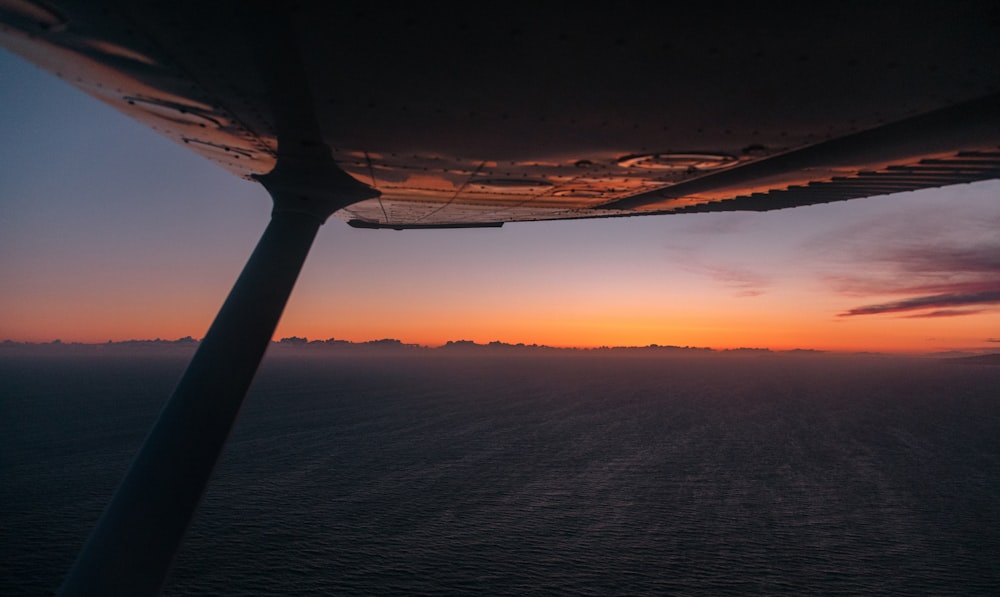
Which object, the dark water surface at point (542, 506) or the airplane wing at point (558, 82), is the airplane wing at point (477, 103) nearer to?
the airplane wing at point (558, 82)

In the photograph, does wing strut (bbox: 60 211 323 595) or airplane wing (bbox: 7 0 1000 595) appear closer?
airplane wing (bbox: 7 0 1000 595)

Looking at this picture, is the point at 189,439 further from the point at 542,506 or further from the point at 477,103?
the point at 542,506

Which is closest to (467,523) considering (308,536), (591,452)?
(308,536)

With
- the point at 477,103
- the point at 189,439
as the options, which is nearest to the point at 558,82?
the point at 477,103

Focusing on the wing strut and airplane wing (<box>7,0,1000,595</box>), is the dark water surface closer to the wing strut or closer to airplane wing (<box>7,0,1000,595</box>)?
the wing strut

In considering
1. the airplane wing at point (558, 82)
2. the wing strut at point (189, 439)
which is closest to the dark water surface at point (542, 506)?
the wing strut at point (189, 439)

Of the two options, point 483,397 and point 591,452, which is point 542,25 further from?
point 483,397

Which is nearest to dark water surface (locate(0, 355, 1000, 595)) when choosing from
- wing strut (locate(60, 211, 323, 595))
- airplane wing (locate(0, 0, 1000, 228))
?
wing strut (locate(60, 211, 323, 595))
